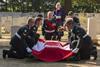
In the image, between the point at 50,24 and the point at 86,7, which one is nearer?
the point at 50,24

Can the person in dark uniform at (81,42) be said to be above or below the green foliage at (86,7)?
above

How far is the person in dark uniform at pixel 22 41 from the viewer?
42.6ft

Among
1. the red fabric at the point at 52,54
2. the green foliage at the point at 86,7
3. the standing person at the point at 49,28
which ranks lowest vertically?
the green foliage at the point at 86,7

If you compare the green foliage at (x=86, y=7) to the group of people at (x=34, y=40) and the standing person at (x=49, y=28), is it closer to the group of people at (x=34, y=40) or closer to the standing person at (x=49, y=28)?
the standing person at (x=49, y=28)

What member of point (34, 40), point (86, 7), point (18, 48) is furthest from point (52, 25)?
point (86, 7)

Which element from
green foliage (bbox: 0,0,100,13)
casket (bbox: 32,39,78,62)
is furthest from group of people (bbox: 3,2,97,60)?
green foliage (bbox: 0,0,100,13)

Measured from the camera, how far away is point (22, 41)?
13000 millimetres

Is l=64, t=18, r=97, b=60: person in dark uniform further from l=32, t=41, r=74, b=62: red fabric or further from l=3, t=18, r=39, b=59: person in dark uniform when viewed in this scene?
l=3, t=18, r=39, b=59: person in dark uniform

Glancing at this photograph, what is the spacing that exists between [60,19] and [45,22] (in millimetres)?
1718

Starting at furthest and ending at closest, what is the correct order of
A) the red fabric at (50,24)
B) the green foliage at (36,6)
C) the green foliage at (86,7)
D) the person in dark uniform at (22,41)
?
the green foliage at (86,7)
the green foliage at (36,6)
the red fabric at (50,24)
the person in dark uniform at (22,41)

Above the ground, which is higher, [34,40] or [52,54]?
[34,40]

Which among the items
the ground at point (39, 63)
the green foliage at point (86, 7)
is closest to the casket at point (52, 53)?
the ground at point (39, 63)

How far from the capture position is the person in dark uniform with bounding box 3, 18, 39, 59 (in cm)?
1299

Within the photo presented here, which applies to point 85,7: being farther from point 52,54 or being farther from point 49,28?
point 52,54
